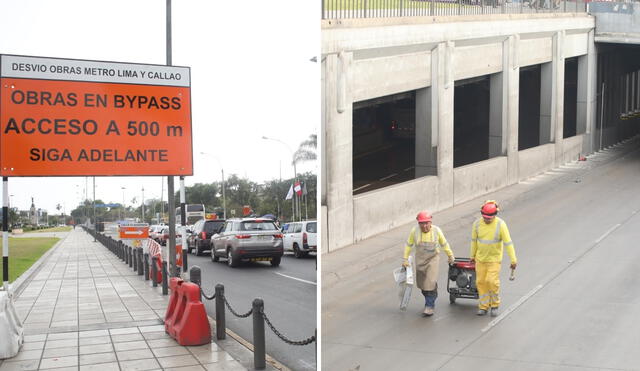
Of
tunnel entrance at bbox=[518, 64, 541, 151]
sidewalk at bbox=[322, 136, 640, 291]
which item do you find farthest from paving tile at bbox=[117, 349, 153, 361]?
tunnel entrance at bbox=[518, 64, 541, 151]

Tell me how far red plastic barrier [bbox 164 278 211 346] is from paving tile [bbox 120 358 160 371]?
4.16ft

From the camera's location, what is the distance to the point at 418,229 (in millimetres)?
7348

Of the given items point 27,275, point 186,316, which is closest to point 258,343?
point 186,316

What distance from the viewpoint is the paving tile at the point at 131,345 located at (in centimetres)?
490

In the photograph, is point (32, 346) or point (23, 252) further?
point (32, 346)

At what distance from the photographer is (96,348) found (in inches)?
191

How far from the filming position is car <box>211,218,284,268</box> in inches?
238

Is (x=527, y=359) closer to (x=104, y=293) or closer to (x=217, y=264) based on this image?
(x=104, y=293)

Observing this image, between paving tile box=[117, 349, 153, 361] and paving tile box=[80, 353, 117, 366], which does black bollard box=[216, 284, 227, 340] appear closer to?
paving tile box=[117, 349, 153, 361]

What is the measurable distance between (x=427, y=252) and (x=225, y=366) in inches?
97.4

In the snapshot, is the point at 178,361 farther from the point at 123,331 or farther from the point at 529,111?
the point at 529,111

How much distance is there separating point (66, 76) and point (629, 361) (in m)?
4.48

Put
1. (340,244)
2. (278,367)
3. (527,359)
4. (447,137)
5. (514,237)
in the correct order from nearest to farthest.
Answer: (527,359), (278,367), (340,244), (514,237), (447,137)

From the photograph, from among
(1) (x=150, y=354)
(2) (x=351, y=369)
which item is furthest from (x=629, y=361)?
(1) (x=150, y=354)
